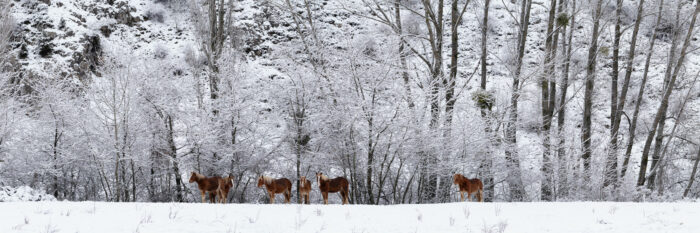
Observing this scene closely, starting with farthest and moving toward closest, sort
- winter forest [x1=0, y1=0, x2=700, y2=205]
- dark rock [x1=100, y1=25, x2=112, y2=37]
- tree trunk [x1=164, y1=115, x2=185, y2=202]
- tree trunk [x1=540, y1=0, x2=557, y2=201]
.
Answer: dark rock [x1=100, y1=25, x2=112, y2=37]
tree trunk [x1=164, y1=115, x2=185, y2=202]
tree trunk [x1=540, y1=0, x2=557, y2=201]
winter forest [x1=0, y1=0, x2=700, y2=205]

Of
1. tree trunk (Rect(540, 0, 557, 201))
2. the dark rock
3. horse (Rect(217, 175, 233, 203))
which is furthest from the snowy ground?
the dark rock

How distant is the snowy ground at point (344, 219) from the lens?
5.32 m

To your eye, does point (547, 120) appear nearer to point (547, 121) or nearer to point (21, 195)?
point (547, 121)

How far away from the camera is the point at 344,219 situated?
20.3 feet

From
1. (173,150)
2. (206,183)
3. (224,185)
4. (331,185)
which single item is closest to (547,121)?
(331,185)

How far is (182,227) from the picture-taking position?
212 inches

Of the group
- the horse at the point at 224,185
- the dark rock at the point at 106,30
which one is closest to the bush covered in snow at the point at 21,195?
the horse at the point at 224,185

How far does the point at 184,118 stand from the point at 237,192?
118 inches

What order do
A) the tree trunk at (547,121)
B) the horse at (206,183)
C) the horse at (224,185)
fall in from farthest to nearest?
1. the tree trunk at (547,121)
2. the horse at (224,185)
3. the horse at (206,183)

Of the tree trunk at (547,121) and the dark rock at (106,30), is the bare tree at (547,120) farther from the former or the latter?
the dark rock at (106,30)

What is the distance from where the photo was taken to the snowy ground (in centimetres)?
532

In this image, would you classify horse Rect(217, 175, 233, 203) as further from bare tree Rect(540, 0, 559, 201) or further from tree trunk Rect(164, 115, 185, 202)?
bare tree Rect(540, 0, 559, 201)

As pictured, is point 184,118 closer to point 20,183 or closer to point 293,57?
point 293,57

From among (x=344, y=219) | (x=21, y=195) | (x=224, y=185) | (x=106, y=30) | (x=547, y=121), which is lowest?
(x=21, y=195)
